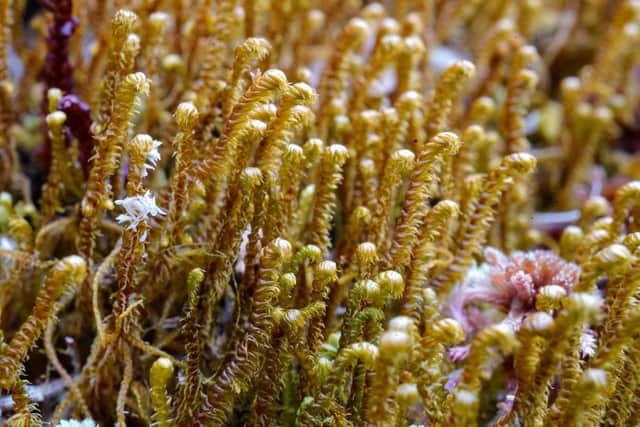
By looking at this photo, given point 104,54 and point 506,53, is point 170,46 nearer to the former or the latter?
point 104,54

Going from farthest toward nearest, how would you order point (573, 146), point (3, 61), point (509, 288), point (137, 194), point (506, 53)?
point (573, 146) → point (506, 53) → point (3, 61) → point (509, 288) → point (137, 194)

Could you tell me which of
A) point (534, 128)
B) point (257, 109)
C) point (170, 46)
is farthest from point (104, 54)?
point (534, 128)

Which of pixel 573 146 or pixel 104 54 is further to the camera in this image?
pixel 573 146

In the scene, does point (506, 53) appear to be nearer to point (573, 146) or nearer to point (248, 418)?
point (573, 146)

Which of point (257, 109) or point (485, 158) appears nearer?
point (257, 109)

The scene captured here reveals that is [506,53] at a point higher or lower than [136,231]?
higher

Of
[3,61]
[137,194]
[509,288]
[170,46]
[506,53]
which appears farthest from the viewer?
[506,53]

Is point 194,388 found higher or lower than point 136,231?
lower

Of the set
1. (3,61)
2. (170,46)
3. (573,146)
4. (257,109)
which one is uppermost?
(573,146)

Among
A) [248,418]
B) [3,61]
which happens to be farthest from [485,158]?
[3,61]
